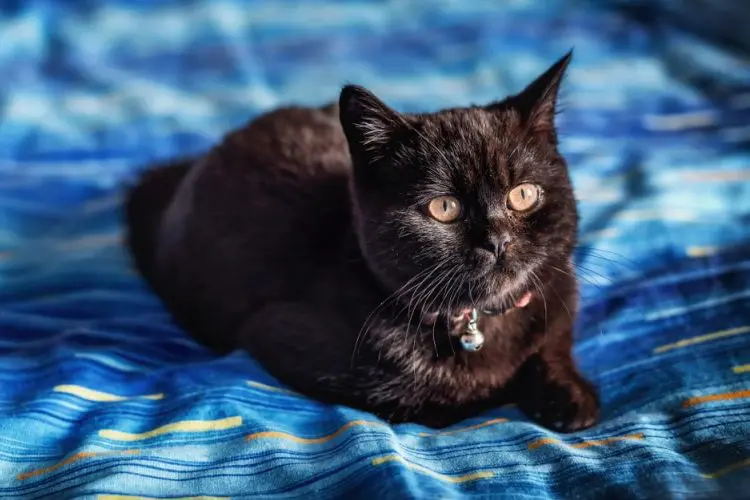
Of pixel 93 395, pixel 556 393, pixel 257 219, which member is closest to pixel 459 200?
pixel 556 393

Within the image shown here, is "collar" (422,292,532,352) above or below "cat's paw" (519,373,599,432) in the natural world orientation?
above

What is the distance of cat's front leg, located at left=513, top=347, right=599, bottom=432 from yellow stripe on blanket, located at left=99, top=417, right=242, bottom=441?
0.53 meters

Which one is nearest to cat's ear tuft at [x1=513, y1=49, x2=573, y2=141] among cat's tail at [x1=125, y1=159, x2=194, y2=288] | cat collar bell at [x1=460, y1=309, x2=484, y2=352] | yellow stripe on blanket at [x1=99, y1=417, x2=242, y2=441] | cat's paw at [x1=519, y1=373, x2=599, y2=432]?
cat collar bell at [x1=460, y1=309, x2=484, y2=352]

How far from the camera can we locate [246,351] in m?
1.48

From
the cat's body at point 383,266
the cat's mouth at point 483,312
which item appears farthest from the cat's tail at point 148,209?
the cat's mouth at point 483,312

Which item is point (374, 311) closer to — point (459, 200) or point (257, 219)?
point (459, 200)

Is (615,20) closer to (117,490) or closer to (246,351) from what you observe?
(246,351)

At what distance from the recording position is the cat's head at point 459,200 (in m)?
1.18

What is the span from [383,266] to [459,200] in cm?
17

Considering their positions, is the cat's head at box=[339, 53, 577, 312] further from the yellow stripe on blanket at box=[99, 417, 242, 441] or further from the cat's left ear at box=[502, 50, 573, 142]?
the yellow stripe on blanket at box=[99, 417, 242, 441]

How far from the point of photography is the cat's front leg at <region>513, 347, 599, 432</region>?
49.3 inches

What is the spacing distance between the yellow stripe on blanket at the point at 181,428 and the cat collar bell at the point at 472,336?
43 cm

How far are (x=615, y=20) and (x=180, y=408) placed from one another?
7.42ft

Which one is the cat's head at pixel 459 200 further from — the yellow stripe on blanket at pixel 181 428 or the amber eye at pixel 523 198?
the yellow stripe on blanket at pixel 181 428
